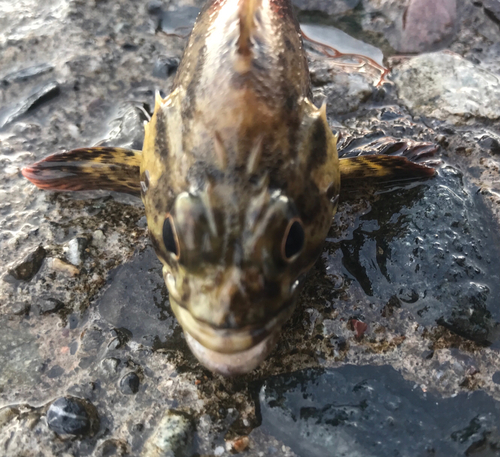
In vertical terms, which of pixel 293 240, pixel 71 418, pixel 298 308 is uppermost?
pixel 293 240

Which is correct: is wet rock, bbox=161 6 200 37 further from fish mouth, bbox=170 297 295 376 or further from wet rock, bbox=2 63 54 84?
fish mouth, bbox=170 297 295 376

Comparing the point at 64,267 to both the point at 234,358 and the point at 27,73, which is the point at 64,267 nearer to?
the point at 234,358

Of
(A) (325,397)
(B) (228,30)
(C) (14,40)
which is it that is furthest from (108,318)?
Result: (C) (14,40)

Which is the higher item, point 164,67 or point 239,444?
point 164,67

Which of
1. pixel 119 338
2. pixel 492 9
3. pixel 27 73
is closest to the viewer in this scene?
pixel 119 338

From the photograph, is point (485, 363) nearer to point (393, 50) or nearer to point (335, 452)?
point (335, 452)

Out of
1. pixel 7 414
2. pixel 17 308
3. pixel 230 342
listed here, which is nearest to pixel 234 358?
pixel 230 342
